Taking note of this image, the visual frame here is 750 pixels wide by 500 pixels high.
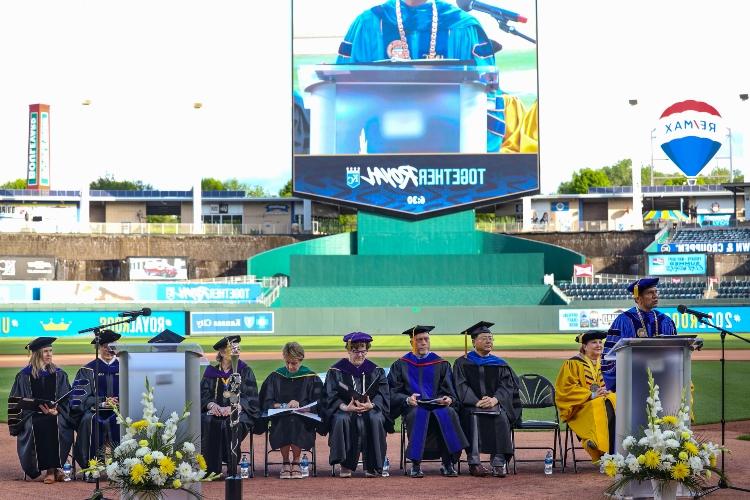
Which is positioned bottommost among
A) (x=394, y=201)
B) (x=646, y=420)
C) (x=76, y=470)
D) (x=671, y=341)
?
(x=76, y=470)

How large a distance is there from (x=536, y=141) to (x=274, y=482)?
1676 inches

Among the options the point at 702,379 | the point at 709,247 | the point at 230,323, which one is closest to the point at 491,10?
the point at 230,323

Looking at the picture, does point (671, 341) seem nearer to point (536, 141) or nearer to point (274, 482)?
point (274, 482)

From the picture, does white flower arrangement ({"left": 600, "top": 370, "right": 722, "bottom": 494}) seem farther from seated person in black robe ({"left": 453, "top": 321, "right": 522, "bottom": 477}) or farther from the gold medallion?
the gold medallion

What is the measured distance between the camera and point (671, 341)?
10.9 meters

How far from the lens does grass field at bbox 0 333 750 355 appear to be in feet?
132

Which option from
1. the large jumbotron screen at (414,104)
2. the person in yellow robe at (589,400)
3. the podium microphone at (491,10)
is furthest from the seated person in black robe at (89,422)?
the podium microphone at (491,10)

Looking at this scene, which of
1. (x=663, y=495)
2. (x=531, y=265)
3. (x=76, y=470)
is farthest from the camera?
(x=531, y=265)

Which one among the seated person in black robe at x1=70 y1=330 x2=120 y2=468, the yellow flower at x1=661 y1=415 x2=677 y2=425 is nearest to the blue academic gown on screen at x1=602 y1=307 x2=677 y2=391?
the yellow flower at x1=661 y1=415 x2=677 y2=425

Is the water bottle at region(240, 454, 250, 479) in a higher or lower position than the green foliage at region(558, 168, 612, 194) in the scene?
lower

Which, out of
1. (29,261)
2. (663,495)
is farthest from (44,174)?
(663,495)

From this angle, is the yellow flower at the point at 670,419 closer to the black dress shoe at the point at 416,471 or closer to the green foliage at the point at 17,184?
the black dress shoe at the point at 416,471

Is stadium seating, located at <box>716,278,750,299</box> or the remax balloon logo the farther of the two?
the remax balloon logo

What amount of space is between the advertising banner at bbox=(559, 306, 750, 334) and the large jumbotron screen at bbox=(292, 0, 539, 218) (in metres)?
6.99
